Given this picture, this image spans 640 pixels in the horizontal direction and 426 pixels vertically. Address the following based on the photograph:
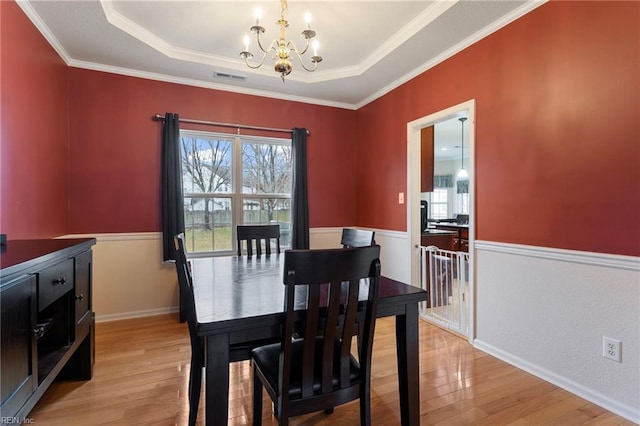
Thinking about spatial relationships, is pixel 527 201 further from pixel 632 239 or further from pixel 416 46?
pixel 416 46

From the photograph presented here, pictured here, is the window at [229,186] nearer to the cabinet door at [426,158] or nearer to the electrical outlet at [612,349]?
the cabinet door at [426,158]


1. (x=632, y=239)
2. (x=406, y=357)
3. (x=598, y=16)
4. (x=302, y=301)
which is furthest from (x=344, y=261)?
(x=598, y=16)

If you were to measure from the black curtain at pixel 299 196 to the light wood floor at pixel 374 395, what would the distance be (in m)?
1.73

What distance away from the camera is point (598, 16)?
191 cm

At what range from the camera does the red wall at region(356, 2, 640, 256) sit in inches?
71.3

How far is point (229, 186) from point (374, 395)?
9.17ft

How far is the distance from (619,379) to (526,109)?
1.80m

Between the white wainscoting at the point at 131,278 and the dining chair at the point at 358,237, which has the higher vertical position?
the dining chair at the point at 358,237

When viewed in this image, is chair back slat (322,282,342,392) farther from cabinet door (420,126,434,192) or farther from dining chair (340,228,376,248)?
cabinet door (420,126,434,192)

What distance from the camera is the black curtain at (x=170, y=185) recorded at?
3.40 meters

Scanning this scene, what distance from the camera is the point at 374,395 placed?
1.99 metres

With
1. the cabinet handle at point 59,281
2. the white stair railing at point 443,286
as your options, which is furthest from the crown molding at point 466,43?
the cabinet handle at point 59,281

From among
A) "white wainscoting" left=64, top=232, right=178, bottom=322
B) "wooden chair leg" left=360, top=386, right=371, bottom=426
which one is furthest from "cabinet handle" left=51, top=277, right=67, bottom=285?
"white wainscoting" left=64, top=232, right=178, bottom=322

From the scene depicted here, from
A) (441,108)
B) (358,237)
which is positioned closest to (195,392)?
(358,237)
